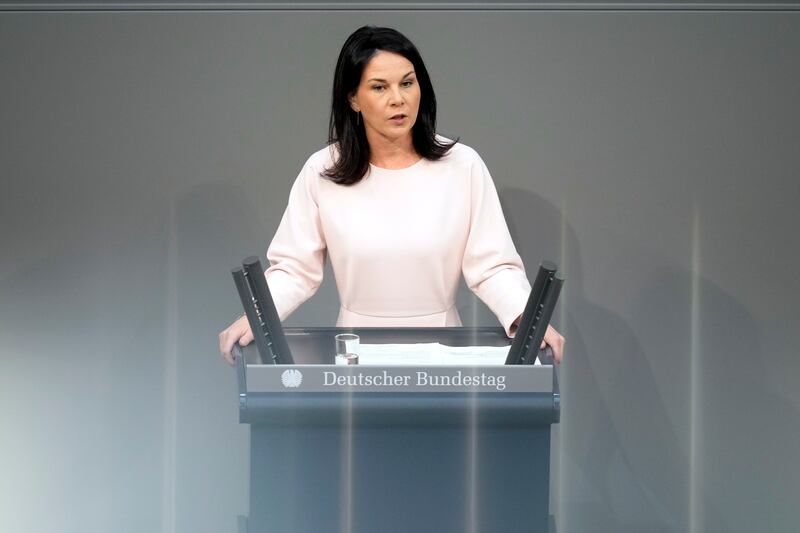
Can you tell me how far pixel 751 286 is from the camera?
3869mm

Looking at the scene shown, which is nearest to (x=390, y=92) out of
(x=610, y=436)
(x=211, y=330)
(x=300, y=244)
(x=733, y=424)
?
(x=300, y=244)

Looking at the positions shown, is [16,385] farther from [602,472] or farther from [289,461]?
[289,461]

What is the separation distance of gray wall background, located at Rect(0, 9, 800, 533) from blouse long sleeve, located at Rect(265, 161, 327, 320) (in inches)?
36.7

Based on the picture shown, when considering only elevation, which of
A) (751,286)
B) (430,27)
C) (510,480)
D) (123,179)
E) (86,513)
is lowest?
(86,513)

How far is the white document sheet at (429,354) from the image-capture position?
2.18 m

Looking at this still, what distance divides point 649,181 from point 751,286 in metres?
0.48

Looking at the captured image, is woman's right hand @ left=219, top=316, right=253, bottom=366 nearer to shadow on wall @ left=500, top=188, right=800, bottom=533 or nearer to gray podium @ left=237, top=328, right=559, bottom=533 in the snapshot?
gray podium @ left=237, top=328, right=559, bottom=533

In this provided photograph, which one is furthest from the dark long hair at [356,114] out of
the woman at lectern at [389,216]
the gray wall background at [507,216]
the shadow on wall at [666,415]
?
the shadow on wall at [666,415]

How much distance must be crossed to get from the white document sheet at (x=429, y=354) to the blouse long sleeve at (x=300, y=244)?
0.64 metres

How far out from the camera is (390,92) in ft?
9.16

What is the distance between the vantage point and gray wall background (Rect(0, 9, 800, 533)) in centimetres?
378

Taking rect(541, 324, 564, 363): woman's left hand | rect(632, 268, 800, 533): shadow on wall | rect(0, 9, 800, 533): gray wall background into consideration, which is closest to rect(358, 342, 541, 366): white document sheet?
rect(541, 324, 564, 363): woman's left hand

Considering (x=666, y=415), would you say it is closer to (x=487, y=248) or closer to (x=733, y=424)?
(x=733, y=424)

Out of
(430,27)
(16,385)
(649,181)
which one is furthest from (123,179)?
(649,181)
